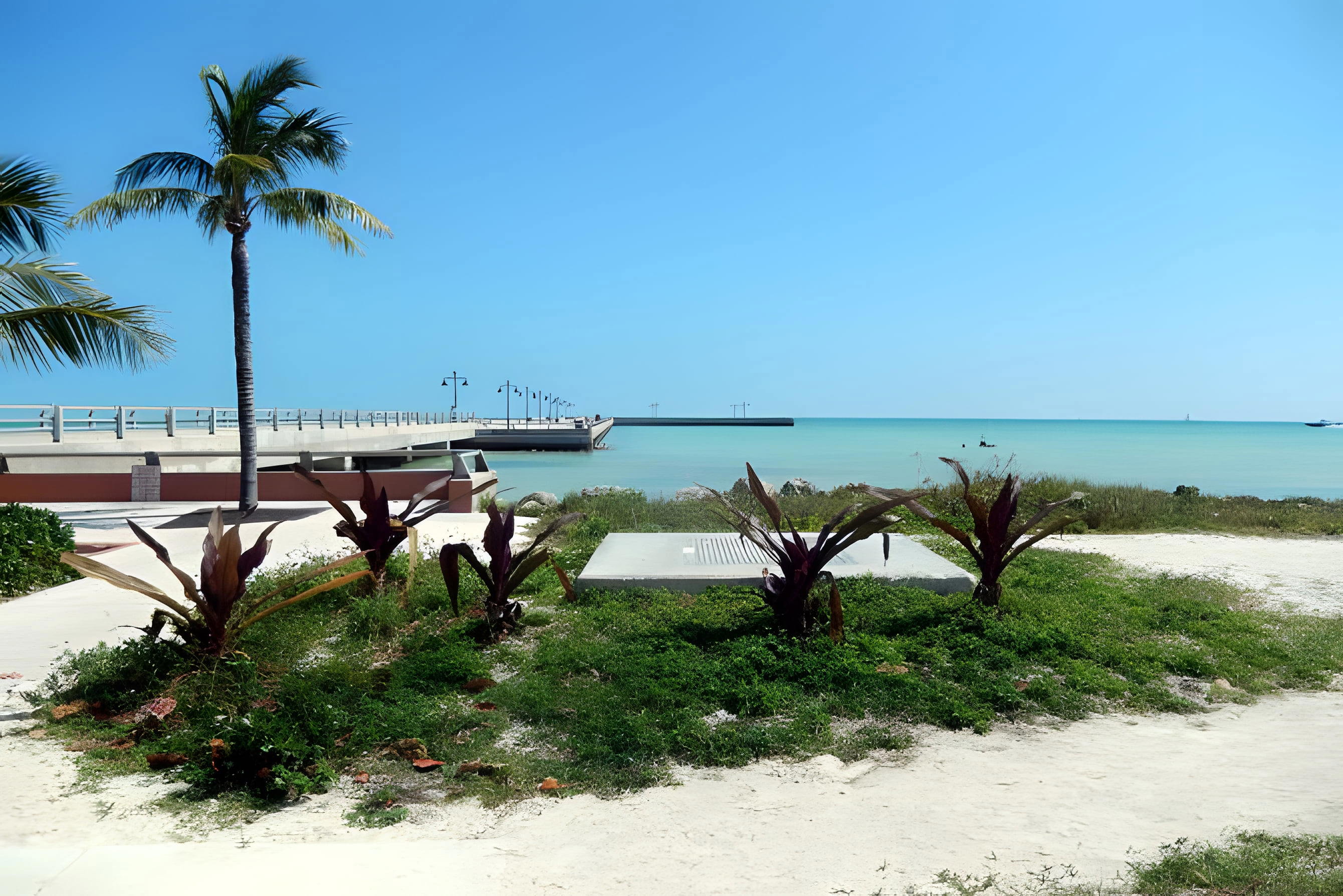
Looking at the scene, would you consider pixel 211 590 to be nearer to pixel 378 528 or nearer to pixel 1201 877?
pixel 378 528

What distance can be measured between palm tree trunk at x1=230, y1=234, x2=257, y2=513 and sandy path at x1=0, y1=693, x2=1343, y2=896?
34.9 ft

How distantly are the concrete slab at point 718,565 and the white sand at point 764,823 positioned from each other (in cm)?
264

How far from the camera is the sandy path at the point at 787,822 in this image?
9.02ft

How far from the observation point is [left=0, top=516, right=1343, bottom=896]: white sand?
269 centimetres

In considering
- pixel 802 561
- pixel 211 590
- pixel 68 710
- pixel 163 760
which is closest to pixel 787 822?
pixel 802 561

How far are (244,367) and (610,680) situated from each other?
11980mm

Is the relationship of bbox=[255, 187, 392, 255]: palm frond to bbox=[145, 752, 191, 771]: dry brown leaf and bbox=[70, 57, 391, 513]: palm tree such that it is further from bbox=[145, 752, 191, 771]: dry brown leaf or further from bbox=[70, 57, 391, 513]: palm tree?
bbox=[145, 752, 191, 771]: dry brown leaf

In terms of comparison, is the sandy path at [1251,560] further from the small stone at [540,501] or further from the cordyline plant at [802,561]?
the small stone at [540,501]

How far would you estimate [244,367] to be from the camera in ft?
45.8

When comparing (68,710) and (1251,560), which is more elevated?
(68,710)

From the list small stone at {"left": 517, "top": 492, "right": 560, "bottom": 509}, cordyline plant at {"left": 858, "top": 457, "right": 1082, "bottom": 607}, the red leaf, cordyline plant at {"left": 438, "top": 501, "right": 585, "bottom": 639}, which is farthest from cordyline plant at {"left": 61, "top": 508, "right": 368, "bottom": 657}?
small stone at {"left": 517, "top": 492, "right": 560, "bottom": 509}

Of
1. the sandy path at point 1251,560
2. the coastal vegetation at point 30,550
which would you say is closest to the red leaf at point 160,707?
the coastal vegetation at point 30,550

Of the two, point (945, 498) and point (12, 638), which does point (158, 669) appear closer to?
point (12, 638)

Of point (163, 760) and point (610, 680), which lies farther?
point (610, 680)
